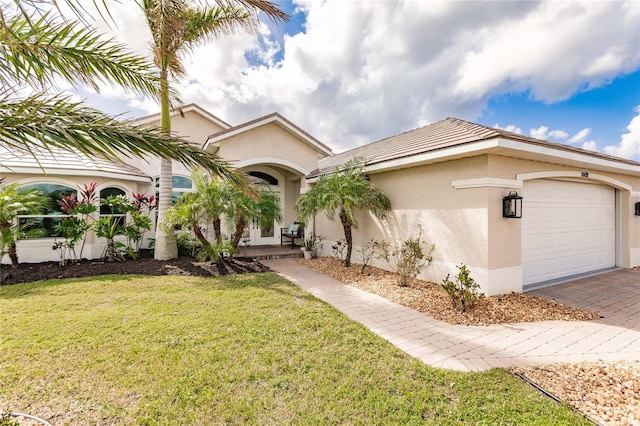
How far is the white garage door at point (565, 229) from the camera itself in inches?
332

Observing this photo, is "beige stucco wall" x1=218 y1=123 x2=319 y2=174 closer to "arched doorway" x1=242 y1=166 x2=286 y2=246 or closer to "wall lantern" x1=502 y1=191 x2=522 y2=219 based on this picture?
"arched doorway" x1=242 y1=166 x2=286 y2=246

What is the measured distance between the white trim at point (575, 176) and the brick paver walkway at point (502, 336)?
11.2 ft

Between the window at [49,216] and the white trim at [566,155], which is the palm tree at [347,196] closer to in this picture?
the white trim at [566,155]

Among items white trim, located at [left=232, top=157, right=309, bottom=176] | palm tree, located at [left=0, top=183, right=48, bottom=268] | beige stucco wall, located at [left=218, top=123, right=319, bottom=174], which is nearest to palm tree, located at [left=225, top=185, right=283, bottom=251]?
white trim, located at [left=232, top=157, right=309, bottom=176]

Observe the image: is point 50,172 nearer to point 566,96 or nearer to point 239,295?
point 239,295

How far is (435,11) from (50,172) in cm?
1564

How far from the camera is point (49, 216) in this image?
36.7 feet

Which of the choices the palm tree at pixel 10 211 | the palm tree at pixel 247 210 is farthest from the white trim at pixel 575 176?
the palm tree at pixel 10 211

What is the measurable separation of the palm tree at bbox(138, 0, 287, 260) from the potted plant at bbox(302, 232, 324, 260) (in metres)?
5.77

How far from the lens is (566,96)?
12.1m

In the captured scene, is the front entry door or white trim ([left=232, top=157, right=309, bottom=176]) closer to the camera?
white trim ([left=232, top=157, right=309, bottom=176])

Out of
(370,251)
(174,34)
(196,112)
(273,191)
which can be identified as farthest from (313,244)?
(196,112)

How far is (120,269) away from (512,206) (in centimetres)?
1290

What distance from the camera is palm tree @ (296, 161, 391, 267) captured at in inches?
388
